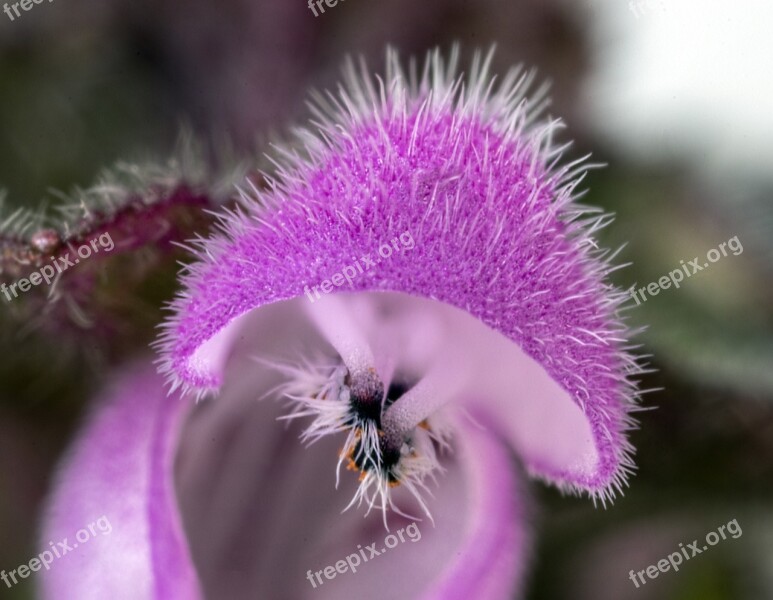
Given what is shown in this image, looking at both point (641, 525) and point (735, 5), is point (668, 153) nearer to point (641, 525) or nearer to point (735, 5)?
point (735, 5)

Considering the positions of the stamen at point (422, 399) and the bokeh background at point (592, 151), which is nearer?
the stamen at point (422, 399)

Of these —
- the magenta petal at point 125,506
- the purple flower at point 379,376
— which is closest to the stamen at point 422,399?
the purple flower at point 379,376

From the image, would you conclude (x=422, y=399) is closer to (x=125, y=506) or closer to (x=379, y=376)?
(x=379, y=376)

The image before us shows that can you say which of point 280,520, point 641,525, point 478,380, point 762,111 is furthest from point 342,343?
point 762,111

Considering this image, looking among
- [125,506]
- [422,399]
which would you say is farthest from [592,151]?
[125,506]

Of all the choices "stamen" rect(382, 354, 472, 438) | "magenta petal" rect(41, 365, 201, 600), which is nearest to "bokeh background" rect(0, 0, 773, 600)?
"magenta petal" rect(41, 365, 201, 600)

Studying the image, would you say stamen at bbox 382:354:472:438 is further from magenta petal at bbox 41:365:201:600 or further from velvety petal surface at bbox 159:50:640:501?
magenta petal at bbox 41:365:201:600

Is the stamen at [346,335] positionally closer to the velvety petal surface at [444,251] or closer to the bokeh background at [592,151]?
the velvety petal surface at [444,251]
